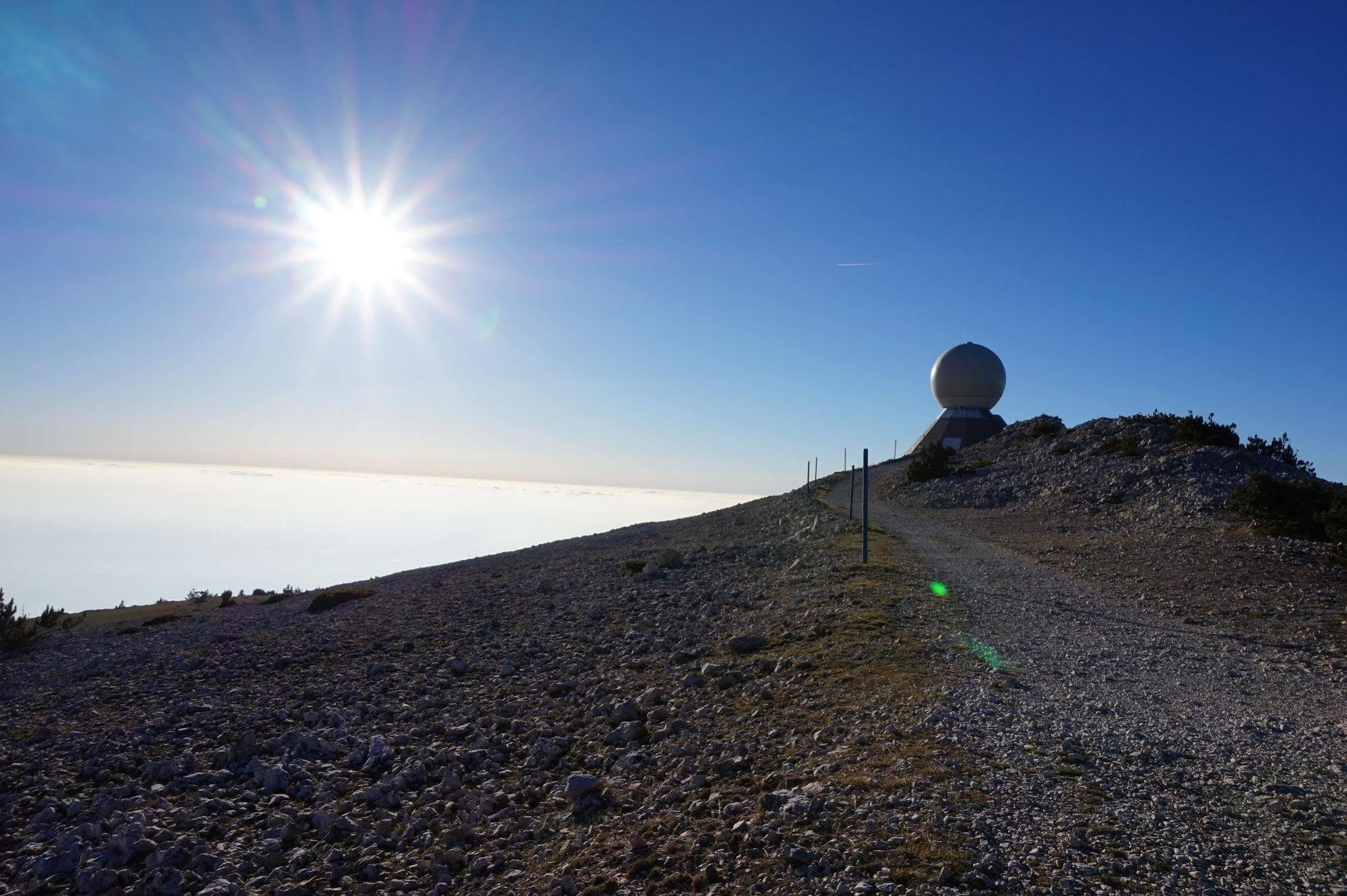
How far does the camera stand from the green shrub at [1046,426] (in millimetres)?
51188

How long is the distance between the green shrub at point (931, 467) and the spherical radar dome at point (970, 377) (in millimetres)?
27137

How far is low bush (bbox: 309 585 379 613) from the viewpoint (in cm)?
2247

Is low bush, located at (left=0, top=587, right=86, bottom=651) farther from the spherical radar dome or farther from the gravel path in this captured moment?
the spherical radar dome

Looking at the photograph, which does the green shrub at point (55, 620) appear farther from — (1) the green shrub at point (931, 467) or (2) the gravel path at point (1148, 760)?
(1) the green shrub at point (931, 467)

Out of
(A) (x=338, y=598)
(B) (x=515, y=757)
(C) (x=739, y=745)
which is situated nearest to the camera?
(C) (x=739, y=745)

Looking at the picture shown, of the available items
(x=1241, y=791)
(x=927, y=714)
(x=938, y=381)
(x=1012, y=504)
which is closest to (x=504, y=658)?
(x=927, y=714)

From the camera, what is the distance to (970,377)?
240 ft

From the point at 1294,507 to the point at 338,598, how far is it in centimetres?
2743

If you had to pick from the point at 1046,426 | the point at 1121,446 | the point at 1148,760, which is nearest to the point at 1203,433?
the point at 1121,446

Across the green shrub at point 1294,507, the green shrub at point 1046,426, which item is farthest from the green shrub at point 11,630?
the green shrub at point 1046,426

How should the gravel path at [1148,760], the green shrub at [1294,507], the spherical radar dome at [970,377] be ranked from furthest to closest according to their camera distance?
the spherical radar dome at [970,377]
the green shrub at [1294,507]
the gravel path at [1148,760]

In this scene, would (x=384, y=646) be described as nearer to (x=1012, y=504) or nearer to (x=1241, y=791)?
(x=1241, y=791)

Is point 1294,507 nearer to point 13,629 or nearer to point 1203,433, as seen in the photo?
point 1203,433

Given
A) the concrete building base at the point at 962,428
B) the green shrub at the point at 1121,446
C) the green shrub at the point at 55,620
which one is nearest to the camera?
the green shrub at the point at 55,620
